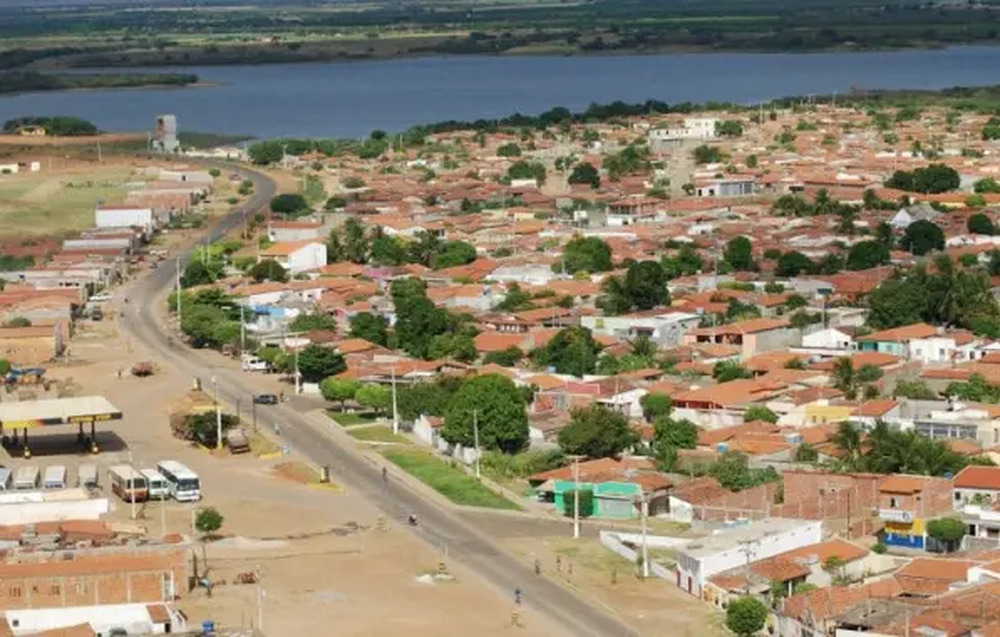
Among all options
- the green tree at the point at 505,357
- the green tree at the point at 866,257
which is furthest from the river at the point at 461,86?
the green tree at the point at 505,357

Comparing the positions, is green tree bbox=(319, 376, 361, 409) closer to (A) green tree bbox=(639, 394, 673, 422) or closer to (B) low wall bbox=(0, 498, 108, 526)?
(A) green tree bbox=(639, 394, 673, 422)

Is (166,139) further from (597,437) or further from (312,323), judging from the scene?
(597,437)

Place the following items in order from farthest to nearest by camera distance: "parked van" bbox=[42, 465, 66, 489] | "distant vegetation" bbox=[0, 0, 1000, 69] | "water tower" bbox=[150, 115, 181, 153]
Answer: "distant vegetation" bbox=[0, 0, 1000, 69], "water tower" bbox=[150, 115, 181, 153], "parked van" bbox=[42, 465, 66, 489]

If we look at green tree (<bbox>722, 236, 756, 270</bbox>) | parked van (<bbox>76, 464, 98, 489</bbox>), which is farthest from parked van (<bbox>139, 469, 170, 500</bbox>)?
green tree (<bbox>722, 236, 756, 270</bbox>)

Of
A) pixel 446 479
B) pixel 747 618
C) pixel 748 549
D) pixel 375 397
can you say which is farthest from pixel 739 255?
pixel 747 618

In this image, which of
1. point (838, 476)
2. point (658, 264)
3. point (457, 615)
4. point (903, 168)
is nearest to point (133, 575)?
point (457, 615)

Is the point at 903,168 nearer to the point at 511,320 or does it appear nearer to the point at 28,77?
the point at 511,320
